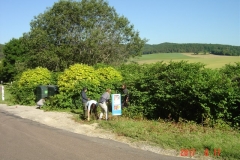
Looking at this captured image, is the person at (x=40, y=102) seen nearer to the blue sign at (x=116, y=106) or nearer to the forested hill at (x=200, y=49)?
the blue sign at (x=116, y=106)

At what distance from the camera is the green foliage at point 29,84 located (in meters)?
19.1

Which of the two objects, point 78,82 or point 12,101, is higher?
point 78,82

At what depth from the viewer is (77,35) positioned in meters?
37.9

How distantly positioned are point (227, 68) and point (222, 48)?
211ft

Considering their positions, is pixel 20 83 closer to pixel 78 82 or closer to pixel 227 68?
pixel 78 82

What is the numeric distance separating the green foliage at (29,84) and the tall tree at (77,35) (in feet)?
54.9

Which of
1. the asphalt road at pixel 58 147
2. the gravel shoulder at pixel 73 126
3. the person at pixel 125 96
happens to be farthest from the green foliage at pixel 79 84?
the asphalt road at pixel 58 147

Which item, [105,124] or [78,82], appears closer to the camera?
[105,124]

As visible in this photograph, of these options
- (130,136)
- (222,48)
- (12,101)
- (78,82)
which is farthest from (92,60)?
(222,48)

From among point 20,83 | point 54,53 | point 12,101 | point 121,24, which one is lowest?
point 12,101

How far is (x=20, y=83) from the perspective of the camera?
65.7 feet

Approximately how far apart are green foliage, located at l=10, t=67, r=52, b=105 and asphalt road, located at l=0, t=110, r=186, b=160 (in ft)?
27.5

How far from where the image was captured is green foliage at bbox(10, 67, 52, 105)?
1914cm

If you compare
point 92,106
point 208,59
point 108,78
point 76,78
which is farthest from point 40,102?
point 208,59
